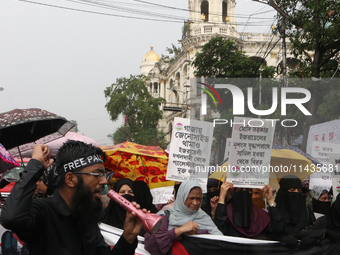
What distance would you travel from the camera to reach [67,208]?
6.00ft

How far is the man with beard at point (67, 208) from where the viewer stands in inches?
64.2

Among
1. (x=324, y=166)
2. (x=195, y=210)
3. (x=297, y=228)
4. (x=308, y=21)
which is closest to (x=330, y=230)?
(x=297, y=228)

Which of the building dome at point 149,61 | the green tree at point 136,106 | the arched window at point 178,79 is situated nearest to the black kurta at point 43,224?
the green tree at point 136,106

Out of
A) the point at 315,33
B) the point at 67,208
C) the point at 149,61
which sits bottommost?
the point at 67,208

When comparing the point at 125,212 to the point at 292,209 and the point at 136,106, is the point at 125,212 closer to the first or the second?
the point at 292,209

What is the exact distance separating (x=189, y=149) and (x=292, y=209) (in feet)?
5.26

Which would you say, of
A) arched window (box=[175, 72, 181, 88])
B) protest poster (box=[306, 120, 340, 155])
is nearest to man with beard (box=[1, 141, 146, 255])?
protest poster (box=[306, 120, 340, 155])

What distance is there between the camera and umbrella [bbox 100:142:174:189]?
593 cm

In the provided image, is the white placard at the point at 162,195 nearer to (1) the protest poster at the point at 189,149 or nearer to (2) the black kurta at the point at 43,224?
(1) the protest poster at the point at 189,149

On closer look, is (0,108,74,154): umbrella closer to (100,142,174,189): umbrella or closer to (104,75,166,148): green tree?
(100,142,174,189): umbrella

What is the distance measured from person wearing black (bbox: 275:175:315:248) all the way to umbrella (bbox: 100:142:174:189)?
2.44 metres

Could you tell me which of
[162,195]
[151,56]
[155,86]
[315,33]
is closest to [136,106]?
[155,86]

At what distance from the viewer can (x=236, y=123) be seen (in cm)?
445

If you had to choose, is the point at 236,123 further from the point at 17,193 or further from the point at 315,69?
the point at 315,69
